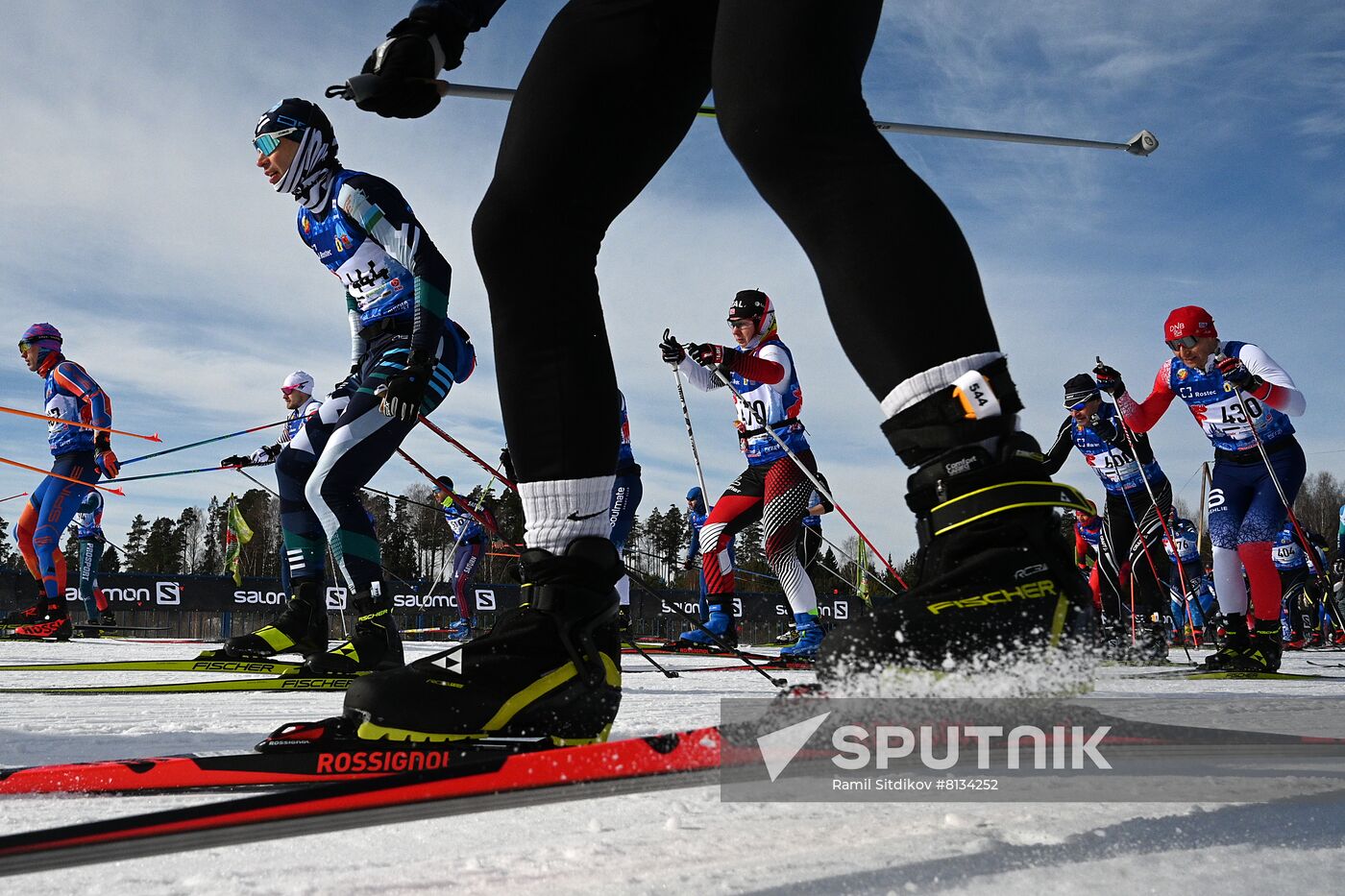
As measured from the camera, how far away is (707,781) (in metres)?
0.79

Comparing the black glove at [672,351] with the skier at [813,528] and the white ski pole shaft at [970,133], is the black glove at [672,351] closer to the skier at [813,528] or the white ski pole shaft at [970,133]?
the skier at [813,528]

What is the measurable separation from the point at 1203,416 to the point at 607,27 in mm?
6105

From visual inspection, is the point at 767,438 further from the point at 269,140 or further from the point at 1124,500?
the point at 1124,500

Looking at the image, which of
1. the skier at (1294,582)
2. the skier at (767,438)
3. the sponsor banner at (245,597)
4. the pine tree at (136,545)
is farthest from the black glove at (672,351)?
the pine tree at (136,545)

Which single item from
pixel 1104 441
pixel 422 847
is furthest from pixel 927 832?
pixel 1104 441

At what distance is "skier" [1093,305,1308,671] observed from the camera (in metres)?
5.33

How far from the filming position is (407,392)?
3230 millimetres

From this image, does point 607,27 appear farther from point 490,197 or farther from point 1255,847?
point 1255,847

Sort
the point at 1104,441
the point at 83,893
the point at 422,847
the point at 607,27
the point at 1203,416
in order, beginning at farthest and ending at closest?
the point at 1104,441 → the point at 1203,416 → the point at 607,27 → the point at 422,847 → the point at 83,893

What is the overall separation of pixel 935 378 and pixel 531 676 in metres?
0.63

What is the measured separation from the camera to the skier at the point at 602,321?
852 millimetres

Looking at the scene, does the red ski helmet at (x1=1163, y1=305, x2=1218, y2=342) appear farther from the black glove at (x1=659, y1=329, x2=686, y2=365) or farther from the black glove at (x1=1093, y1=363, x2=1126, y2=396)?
the black glove at (x1=659, y1=329, x2=686, y2=365)

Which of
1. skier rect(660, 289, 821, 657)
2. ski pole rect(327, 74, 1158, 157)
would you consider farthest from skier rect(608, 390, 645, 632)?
ski pole rect(327, 74, 1158, 157)

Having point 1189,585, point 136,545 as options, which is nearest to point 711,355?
point 1189,585
